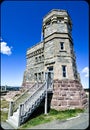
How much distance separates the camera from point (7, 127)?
1168cm

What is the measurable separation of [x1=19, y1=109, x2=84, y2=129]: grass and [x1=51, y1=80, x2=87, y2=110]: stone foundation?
2.38ft

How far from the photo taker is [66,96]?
55.2ft

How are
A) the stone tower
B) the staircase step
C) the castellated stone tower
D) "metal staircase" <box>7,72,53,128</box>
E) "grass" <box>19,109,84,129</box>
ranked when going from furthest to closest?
the stone tower, the castellated stone tower, "metal staircase" <box>7,72,53,128</box>, "grass" <box>19,109,84,129</box>, the staircase step

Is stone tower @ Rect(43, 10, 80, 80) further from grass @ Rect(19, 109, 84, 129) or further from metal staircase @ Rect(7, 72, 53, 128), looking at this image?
grass @ Rect(19, 109, 84, 129)

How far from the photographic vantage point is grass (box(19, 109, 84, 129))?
12256 millimetres

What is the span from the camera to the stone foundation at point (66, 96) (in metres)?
16.4

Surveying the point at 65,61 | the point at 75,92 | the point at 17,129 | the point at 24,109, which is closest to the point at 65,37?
the point at 65,61

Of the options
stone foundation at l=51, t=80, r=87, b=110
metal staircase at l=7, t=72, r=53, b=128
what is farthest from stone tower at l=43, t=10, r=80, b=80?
metal staircase at l=7, t=72, r=53, b=128

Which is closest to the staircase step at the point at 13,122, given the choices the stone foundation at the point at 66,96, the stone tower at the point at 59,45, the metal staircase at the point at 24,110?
the metal staircase at the point at 24,110

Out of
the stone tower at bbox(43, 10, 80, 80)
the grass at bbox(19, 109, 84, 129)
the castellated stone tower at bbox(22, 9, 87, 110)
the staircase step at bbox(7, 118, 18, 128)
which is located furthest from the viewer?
the stone tower at bbox(43, 10, 80, 80)

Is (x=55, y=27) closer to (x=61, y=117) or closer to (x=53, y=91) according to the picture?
(x=53, y=91)

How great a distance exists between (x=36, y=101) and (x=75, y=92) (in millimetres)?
5269

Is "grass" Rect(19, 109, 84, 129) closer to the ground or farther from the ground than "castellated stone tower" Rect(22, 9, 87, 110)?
closer to the ground

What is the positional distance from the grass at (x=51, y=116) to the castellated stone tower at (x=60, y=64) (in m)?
0.73
